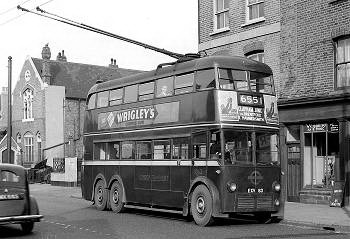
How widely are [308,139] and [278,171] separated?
19.7 feet

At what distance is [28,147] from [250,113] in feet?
136

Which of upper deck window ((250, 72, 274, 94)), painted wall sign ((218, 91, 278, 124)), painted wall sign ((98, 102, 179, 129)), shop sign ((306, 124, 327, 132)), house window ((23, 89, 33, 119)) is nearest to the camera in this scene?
painted wall sign ((218, 91, 278, 124))

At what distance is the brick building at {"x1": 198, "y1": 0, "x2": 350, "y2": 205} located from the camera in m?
18.9

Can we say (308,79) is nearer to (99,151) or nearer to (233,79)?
(233,79)

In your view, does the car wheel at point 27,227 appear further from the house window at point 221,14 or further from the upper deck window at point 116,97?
the house window at point 221,14

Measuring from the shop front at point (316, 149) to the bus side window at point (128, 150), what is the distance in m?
5.40

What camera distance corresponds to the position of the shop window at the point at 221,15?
77.9ft

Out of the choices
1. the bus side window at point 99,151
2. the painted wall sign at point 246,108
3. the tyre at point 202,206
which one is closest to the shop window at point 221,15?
the bus side window at point 99,151

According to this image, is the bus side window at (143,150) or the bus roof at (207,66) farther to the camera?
the bus side window at (143,150)

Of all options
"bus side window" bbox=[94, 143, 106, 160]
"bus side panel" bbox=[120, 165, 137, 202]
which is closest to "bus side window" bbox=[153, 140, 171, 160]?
"bus side panel" bbox=[120, 165, 137, 202]

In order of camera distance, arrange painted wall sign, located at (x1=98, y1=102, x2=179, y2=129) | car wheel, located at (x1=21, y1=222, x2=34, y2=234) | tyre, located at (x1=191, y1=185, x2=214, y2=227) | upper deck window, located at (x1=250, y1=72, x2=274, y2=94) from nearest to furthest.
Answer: car wheel, located at (x1=21, y1=222, x2=34, y2=234) → tyre, located at (x1=191, y1=185, x2=214, y2=227) → upper deck window, located at (x1=250, y1=72, x2=274, y2=94) → painted wall sign, located at (x1=98, y1=102, x2=179, y2=129)

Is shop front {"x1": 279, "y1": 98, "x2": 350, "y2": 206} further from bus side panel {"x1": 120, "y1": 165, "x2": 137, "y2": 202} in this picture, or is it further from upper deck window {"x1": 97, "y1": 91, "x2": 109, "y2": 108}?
upper deck window {"x1": 97, "y1": 91, "x2": 109, "y2": 108}

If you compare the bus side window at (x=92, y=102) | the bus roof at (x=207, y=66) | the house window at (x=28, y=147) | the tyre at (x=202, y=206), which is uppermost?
A: the bus roof at (x=207, y=66)

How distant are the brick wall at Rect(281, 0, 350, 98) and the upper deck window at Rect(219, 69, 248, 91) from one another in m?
5.49
